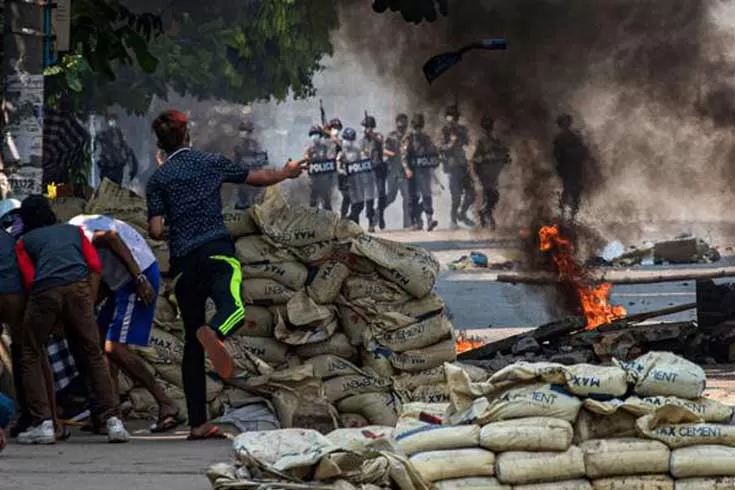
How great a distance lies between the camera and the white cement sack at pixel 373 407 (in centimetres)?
1159

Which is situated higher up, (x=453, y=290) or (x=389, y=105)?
(x=389, y=105)

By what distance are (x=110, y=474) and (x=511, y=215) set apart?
18.0 metres

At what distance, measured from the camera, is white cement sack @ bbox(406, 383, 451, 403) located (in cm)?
1175

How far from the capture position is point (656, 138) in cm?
2598

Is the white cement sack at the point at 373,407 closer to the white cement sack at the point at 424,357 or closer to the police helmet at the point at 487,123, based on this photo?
the white cement sack at the point at 424,357

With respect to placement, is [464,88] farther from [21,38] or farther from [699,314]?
[21,38]

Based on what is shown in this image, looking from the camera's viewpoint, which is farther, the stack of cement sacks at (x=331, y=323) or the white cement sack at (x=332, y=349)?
the white cement sack at (x=332, y=349)

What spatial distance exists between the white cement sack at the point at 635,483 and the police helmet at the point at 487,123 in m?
18.3

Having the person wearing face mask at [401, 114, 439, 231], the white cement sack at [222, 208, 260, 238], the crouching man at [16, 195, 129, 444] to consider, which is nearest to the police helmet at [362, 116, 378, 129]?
the person wearing face mask at [401, 114, 439, 231]

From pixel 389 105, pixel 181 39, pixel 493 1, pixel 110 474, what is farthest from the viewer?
pixel 181 39

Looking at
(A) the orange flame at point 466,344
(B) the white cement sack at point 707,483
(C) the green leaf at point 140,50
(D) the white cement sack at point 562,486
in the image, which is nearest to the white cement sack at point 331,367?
(C) the green leaf at point 140,50

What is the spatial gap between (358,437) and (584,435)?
832 mm

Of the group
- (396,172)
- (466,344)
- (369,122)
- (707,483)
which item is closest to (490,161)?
(369,122)

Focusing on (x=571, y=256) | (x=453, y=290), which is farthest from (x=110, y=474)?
(x=453, y=290)
